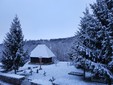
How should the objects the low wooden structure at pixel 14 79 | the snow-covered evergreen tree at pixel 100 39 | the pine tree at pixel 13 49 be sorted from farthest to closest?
the pine tree at pixel 13 49, the low wooden structure at pixel 14 79, the snow-covered evergreen tree at pixel 100 39

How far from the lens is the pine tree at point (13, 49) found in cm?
2370

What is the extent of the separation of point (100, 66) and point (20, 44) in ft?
50.9

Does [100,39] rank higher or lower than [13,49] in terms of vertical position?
higher

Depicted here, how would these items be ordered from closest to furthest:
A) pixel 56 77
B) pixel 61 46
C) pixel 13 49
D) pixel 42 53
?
pixel 56 77
pixel 13 49
pixel 42 53
pixel 61 46

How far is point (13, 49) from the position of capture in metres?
24.2

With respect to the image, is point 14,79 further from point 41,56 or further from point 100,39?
point 41,56

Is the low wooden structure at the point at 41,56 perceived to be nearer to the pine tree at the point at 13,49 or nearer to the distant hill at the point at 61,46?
the distant hill at the point at 61,46

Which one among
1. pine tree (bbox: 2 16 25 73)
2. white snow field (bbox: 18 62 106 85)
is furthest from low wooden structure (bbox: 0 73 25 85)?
pine tree (bbox: 2 16 25 73)

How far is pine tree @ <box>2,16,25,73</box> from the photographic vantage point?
23.7 meters

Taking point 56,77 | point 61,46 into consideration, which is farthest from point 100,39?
point 61,46

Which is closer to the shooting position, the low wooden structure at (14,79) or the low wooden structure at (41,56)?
the low wooden structure at (14,79)

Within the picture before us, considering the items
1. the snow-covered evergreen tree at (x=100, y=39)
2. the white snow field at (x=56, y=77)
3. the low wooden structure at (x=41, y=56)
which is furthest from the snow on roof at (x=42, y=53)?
the snow-covered evergreen tree at (x=100, y=39)

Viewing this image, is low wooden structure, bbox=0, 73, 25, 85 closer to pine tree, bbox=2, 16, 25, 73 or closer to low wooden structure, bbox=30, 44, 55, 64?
pine tree, bbox=2, 16, 25, 73

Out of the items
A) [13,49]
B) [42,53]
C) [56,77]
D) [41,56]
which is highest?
[13,49]
